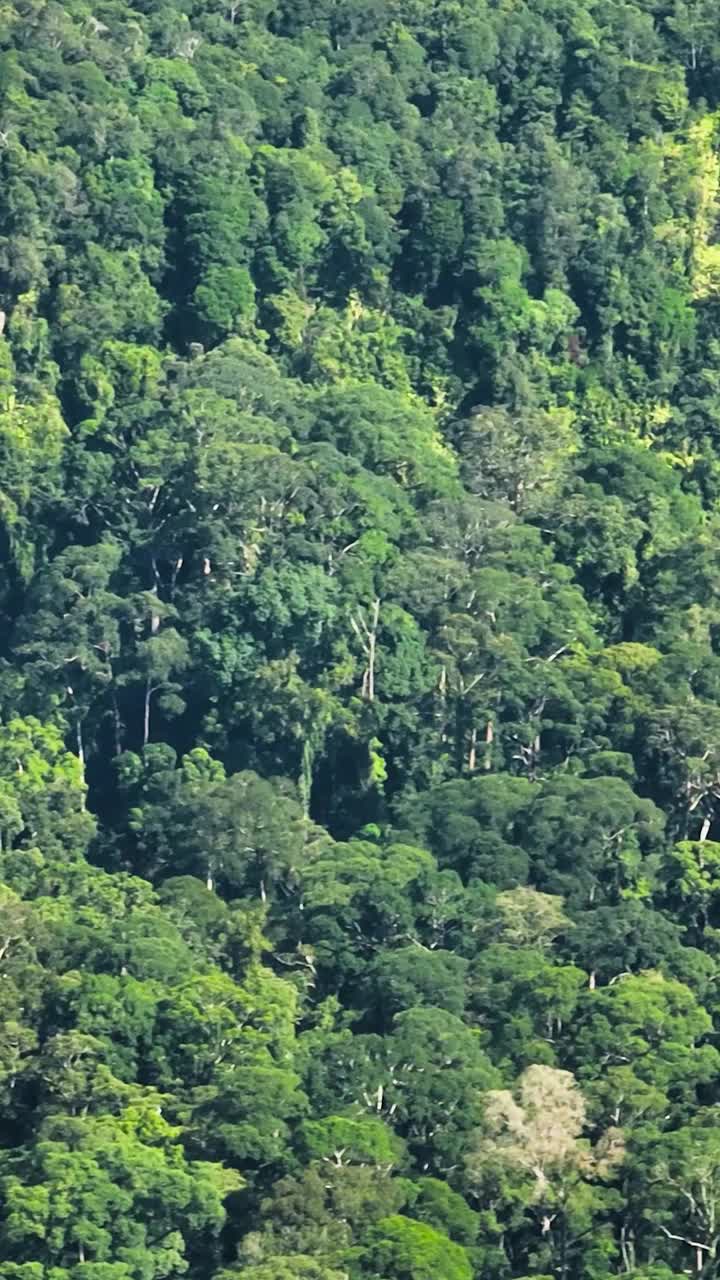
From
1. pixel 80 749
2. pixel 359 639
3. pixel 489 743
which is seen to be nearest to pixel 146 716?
pixel 80 749

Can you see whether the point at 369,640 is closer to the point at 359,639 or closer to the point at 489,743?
the point at 359,639

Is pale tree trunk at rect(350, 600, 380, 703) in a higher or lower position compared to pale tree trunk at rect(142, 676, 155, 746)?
higher

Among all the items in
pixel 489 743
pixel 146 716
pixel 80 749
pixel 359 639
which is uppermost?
pixel 359 639

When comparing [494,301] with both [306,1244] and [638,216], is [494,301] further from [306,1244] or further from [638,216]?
[306,1244]

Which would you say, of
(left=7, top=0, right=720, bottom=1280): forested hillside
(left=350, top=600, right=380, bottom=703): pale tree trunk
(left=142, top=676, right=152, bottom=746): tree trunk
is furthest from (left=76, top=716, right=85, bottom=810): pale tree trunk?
(left=350, top=600, right=380, bottom=703): pale tree trunk

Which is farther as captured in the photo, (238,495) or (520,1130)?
(238,495)

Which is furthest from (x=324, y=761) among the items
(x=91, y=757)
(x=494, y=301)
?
(x=494, y=301)

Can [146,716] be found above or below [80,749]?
above

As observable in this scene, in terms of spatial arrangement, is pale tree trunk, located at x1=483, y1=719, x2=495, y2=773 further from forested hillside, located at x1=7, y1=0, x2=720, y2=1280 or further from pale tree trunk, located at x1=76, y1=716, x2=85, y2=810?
pale tree trunk, located at x1=76, y1=716, x2=85, y2=810

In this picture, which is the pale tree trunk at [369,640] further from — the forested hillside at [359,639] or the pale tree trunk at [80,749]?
the pale tree trunk at [80,749]
